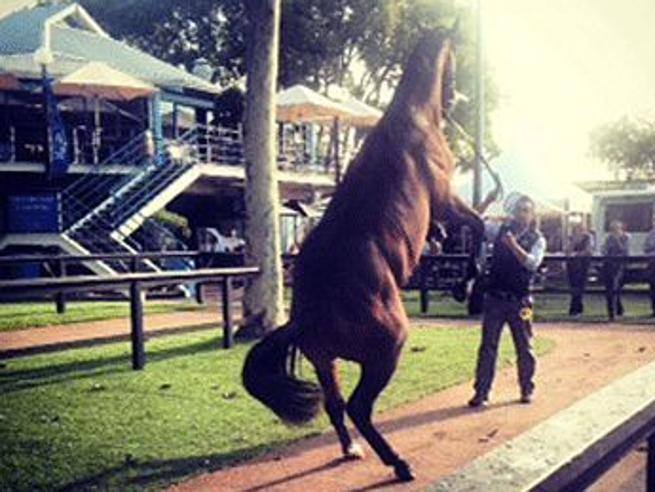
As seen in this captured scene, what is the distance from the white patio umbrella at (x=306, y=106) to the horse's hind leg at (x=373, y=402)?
18.9 meters

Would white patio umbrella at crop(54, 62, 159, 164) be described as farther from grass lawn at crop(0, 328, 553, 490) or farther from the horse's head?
the horse's head

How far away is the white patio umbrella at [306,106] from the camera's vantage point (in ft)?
75.5

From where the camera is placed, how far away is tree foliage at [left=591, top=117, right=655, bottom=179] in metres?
55.8

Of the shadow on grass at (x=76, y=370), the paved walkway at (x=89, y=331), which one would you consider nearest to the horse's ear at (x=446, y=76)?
the paved walkway at (x=89, y=331)

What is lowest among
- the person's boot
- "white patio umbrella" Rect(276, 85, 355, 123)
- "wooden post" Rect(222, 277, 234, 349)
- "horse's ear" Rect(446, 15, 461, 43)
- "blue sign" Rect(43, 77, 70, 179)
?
the person's boot

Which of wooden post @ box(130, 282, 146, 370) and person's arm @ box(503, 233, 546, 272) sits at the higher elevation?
person's arm @ box(503, 233, 546, 272)

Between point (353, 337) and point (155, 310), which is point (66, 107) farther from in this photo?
point (353, 337)

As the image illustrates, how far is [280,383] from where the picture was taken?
4.68 m

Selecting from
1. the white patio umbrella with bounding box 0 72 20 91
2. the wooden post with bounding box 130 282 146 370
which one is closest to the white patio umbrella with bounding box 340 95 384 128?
the white patio umbrella with bounding box 0 72 20 91

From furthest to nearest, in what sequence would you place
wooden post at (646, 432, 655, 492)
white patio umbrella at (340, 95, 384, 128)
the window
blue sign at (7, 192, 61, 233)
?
white patio umbrella at (340, 95, 384, 128) < the window < blue sign at (7, 192, 61, 233) < wooden post at (646, 432, 655, 492)

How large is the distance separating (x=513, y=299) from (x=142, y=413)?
11.6 ft

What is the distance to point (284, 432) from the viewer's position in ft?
19.3

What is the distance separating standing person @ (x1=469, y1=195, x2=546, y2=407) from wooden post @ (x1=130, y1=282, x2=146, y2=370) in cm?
387

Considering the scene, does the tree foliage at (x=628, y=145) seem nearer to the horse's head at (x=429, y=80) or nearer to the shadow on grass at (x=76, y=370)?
the shadow on grass at (x=76, y=370)
